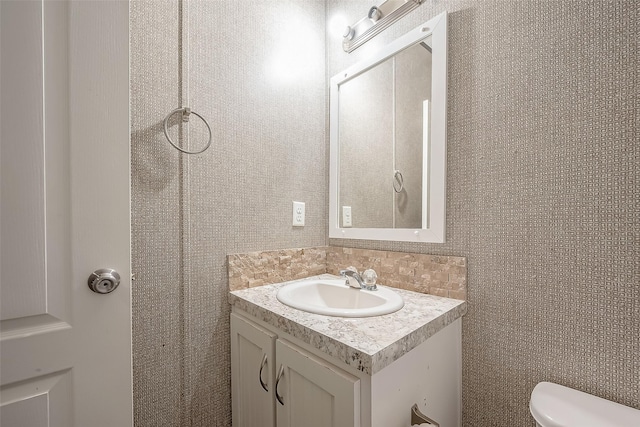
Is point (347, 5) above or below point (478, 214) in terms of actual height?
above

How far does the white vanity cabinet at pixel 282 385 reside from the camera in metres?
0.64

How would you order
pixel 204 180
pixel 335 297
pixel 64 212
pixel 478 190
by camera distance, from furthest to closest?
1. pixel 335 297
2. pixel 204 180
3. pixel 478 190
4. pixel 64 212


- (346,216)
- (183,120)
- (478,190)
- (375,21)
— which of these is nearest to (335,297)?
(346,216)

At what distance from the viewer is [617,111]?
0.70 m

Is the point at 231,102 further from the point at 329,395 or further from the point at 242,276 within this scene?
the point at 329,395

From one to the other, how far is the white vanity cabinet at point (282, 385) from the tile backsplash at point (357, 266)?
0.19 m

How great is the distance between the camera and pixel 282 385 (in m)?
0.81

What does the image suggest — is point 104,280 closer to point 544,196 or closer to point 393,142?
point 393,142

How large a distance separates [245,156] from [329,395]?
3.03 feet

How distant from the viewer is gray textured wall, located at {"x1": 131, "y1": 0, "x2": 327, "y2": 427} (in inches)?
36.6

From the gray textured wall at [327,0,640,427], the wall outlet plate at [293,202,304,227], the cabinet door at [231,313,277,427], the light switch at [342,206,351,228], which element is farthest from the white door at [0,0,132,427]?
the gray textured wall at [327,0,640,427]

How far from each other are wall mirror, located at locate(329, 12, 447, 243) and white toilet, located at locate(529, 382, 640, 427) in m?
0.51

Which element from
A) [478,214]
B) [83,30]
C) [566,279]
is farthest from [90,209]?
[566,279]

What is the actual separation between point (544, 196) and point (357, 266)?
756 millimetres
